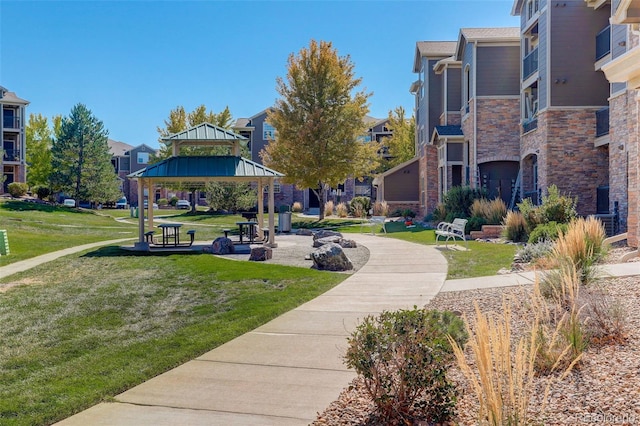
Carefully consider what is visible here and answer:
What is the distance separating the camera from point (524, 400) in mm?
3172

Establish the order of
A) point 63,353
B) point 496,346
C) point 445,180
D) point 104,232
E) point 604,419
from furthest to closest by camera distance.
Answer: point 445,180, point 104,232, point 63,353, point 604,419, point 496,346

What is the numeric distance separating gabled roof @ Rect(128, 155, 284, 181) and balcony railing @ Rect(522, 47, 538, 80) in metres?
12.6

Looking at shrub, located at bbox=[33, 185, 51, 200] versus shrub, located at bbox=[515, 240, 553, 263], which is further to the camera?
shrub, located at bbox=[33, 185, 51, 200]

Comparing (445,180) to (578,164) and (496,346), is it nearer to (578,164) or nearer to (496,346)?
(578,164)

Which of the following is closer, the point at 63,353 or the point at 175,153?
the point at 63,353

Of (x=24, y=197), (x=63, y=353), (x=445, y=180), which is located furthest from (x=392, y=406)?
(x=24, y=197)

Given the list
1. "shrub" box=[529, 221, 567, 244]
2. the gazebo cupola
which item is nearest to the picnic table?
the gazebo cupola

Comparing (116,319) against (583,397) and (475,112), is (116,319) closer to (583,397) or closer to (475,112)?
(583,397)

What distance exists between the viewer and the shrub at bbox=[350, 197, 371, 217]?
38656 mm

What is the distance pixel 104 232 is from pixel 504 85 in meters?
21.3

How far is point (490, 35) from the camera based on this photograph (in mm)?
27547

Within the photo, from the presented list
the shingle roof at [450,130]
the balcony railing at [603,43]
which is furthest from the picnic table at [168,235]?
the shingle roof at [450,130]

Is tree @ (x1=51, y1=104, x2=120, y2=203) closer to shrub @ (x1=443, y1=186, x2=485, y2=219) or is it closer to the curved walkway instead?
shrub @ (x1=443, y1=186, x2=485, y2=219)

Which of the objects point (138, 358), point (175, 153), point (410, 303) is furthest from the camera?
point (175, 153)
